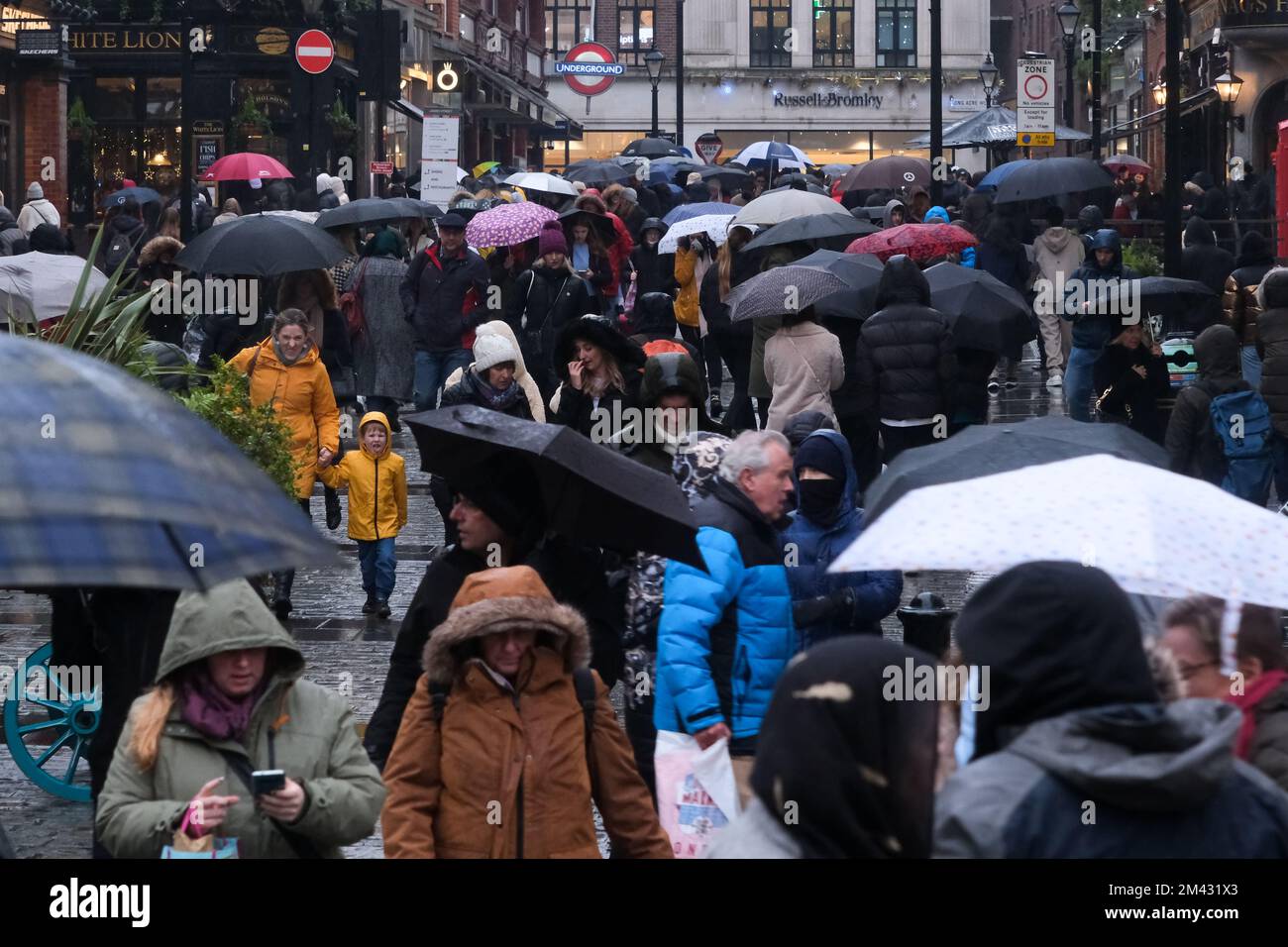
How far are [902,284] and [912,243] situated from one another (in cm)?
486

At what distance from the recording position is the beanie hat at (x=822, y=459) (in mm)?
7020

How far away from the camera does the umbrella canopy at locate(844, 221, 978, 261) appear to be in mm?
17109

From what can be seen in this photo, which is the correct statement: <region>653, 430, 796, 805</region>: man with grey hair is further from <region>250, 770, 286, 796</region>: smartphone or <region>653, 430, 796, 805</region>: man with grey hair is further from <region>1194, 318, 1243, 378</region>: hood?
<region>1194, 318, 1243, 378</region>: hood

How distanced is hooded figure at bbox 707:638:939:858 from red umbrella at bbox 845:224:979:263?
45.9 ft

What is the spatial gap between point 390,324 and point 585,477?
1059 centimetres

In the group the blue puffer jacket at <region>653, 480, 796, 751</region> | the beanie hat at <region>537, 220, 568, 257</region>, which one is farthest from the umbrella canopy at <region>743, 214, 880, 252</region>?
the blue puffer jacket at <region>653, 480, 796, 751</region>

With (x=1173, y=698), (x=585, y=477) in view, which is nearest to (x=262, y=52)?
(x=585, y=477)

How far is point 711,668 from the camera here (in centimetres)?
621

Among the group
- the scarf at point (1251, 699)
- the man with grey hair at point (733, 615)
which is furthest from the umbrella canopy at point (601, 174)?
the scarf at point (1251, 699)

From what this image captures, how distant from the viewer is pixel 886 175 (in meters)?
31.8

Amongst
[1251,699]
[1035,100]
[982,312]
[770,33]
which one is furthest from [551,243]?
[770,33]

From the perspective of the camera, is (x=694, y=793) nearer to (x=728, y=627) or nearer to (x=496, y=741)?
(x=728, y=627)

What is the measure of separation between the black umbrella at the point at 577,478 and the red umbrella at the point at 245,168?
22.1 metres
